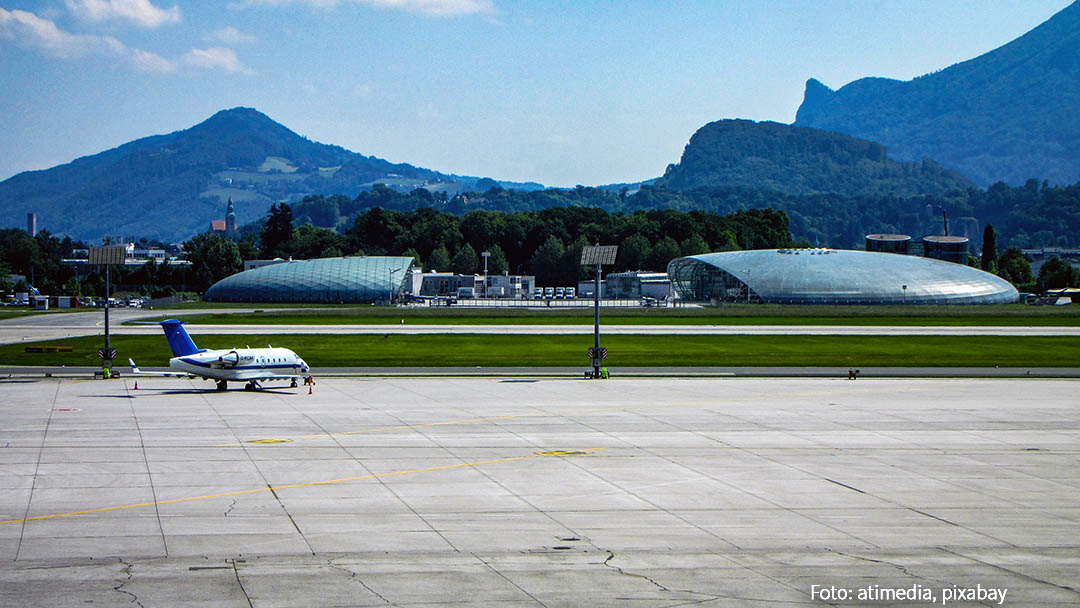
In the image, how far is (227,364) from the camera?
47.0m

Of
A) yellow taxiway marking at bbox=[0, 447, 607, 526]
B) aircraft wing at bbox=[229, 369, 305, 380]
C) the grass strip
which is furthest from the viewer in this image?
the grass strip

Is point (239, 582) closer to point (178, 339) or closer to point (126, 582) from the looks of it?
point (126, 582)

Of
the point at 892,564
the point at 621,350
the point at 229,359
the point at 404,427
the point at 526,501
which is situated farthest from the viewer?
the point at 621,350

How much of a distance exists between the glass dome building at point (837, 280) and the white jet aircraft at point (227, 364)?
125 meters

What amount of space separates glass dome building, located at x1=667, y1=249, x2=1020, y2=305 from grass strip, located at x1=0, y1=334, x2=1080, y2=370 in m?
74.8

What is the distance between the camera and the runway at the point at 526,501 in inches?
707

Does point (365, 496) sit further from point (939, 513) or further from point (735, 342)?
point (735, 342)

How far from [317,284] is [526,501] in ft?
503

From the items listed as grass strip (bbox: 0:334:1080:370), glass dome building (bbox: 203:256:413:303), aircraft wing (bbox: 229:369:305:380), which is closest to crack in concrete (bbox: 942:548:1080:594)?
aircraft wing (bbox: 229:369:305:380)

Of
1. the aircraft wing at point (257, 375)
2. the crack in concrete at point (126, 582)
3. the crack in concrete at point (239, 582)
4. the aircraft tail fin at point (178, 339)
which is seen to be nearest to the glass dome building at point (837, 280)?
the aircraft wing at point (257, 375)

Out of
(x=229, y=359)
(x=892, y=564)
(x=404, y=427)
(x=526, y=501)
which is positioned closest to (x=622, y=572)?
(x=892, y=564)

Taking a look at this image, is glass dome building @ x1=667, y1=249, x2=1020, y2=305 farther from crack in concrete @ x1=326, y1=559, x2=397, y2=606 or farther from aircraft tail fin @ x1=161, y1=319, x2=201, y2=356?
crack in concrete @ x1=326, y1=559, x2=397, y2=606

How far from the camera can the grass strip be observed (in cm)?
6350

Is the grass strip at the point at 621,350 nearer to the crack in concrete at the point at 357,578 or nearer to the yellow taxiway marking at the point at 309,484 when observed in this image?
the yellow taxiway marking at the point at 309,484
